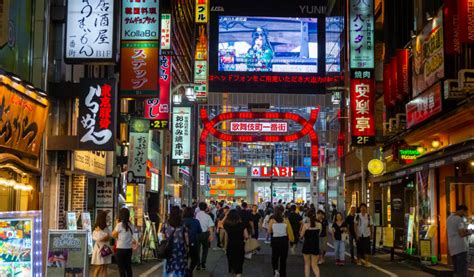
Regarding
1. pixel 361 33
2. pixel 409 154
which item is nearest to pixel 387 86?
pixel 361 33

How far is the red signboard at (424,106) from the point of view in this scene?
18562 mm

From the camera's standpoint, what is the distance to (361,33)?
26.2 m

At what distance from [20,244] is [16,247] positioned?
61 millimetres

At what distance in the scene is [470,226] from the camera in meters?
15.5

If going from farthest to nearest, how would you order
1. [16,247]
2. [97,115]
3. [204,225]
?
1. [204,225]
2. [97,115]
3. [16,247]

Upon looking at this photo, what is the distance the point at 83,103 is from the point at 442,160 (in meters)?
9.08

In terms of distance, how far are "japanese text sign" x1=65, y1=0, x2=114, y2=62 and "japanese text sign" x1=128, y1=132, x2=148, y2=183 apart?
849 centimetres

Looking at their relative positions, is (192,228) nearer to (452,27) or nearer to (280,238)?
(280,238)

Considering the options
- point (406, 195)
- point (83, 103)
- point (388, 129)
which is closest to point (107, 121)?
point (83, 103)

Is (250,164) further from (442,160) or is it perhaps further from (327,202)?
(442,160)

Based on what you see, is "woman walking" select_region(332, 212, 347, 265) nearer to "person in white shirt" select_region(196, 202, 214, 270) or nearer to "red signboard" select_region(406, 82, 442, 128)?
"red signboard" select_region(406, 82, 442, 128)

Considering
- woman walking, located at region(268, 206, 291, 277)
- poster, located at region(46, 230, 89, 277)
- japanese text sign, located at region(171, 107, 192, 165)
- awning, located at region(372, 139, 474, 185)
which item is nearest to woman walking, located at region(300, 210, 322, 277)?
woman walking, located at region(268, 206, 291, 277)

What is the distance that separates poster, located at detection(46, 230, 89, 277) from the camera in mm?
10781

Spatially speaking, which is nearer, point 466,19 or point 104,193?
point 466,19
